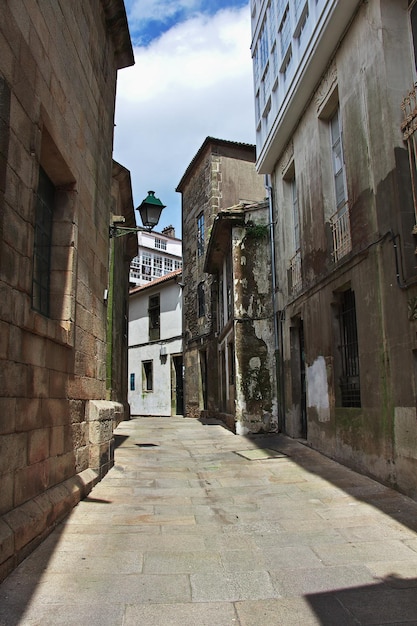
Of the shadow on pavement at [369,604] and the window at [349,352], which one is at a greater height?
the window at [349,352]

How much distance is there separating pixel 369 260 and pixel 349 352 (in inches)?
63.6

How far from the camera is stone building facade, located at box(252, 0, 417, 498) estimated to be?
536 cm

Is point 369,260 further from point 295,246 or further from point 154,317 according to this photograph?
point 154,317

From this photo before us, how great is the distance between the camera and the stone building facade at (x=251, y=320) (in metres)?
10.9

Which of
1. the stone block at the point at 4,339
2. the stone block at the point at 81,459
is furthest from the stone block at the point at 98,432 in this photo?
the stone block at the point at 4,339

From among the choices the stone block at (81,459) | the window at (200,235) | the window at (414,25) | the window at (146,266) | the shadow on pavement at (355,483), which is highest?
the window at (146,266)

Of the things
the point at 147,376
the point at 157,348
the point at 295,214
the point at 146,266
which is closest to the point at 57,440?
the point at 295,214

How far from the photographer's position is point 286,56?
909 cm

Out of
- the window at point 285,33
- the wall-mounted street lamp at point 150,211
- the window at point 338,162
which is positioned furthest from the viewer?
the window at point 285,33

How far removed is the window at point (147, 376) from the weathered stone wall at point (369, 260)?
16079 millimetres

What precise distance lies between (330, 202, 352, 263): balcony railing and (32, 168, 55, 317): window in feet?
13.1

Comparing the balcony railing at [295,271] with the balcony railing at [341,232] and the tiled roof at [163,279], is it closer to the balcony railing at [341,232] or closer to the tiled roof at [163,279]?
the balcony railing at [341,232]

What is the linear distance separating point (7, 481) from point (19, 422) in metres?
0.42

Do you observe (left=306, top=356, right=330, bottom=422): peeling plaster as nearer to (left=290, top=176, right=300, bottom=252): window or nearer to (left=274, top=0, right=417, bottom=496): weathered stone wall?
(left=274, top=0, right=417, bottom=496): weathered stone wall
